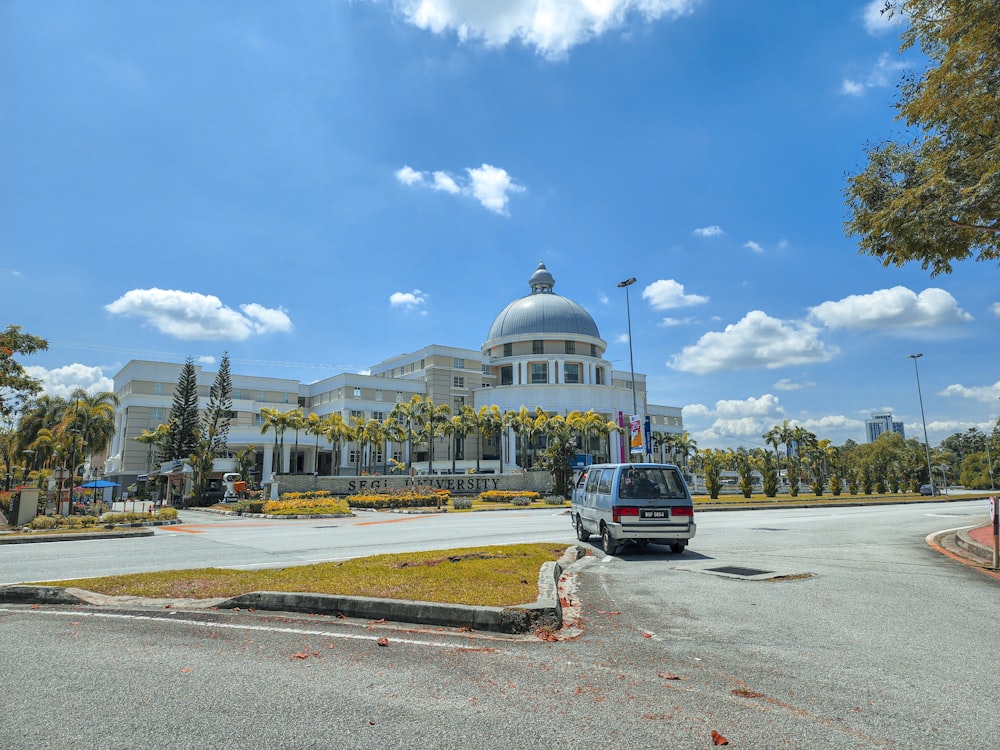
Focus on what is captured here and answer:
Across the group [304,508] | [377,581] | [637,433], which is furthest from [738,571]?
[304,508]

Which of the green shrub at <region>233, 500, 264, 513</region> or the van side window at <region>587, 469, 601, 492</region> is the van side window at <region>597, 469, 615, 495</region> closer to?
the van side window at <region>587, 469, 601, 492</region>

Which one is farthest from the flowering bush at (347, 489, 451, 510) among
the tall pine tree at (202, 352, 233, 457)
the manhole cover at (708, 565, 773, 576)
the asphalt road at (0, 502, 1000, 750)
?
the asphalt road at (0, 502, 1000, 750)

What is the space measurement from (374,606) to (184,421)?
5555 cm

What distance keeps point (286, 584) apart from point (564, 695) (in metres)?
5.10

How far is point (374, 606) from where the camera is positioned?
705 centimetres

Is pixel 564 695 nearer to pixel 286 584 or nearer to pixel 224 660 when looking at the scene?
pixel 224 660

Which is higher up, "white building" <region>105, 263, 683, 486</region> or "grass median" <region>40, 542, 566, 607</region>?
"white building" <region>105, 263, 683, 486</region>

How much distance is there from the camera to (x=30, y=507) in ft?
75.6

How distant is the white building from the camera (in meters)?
64.0

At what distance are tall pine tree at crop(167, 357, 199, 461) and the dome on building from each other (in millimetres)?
38842

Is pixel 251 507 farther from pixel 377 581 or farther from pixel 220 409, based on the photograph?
pixel 377 581

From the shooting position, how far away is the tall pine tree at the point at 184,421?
55.2 meters

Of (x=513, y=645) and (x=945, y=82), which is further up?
(x=945, y=82)

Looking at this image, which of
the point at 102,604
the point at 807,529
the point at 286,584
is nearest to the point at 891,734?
the point at 286,584
